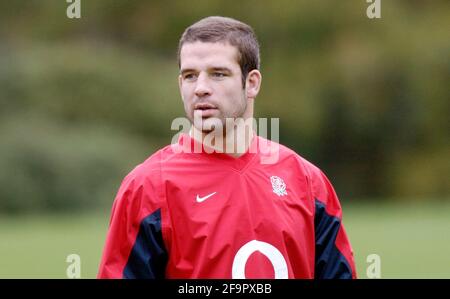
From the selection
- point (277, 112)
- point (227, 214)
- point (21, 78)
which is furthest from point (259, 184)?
point (277, 112)

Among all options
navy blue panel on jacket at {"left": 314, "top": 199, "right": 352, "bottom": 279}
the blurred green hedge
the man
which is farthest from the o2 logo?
the blurred green hedge

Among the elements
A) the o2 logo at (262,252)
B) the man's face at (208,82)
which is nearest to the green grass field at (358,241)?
the o2 logo at (262,252)

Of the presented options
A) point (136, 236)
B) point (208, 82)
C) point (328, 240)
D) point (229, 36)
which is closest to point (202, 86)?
point (208, 82)

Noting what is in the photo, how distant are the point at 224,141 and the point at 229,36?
0.42 meters

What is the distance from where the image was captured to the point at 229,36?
3787mm

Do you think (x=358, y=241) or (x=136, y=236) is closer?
(x=136, y=236)

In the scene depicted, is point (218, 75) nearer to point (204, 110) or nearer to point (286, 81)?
point (204, 110)

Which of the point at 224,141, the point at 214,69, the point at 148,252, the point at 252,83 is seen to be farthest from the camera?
the point at 252,83

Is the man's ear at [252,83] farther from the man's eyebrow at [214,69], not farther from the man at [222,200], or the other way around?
the man's eyebrow at [214,69]

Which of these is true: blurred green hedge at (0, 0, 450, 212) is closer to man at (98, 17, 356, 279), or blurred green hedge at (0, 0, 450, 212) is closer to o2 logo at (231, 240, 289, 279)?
man at (98, 17, 356, 279)

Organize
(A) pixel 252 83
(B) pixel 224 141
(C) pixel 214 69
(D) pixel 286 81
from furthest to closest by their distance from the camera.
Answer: (D) pixel 286 81, (A) pixel 252 83, (B) pixel 224 141, (C) pixel 214 69

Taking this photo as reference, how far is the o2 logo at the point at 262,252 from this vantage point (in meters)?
3.63

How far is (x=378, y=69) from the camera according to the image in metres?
26.5

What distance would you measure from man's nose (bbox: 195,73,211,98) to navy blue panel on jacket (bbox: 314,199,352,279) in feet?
2.18
